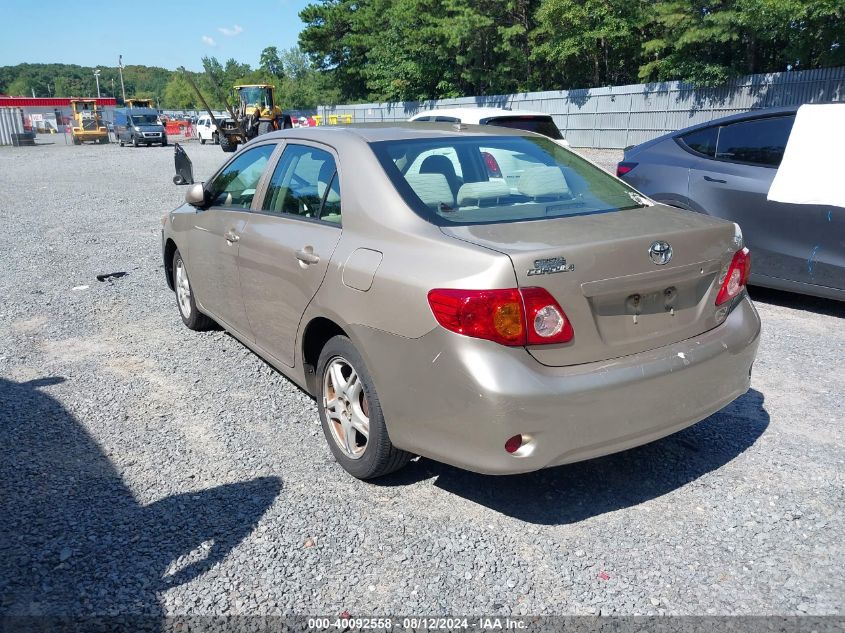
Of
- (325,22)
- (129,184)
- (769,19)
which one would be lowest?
(129,184)

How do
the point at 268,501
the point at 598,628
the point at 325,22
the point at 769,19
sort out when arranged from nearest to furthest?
the point at 598,628
the point at 268,501
the point at 769,19
the point at 325,22

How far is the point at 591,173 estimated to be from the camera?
3.88 m

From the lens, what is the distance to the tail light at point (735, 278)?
323 centimetres

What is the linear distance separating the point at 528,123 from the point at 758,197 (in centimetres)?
559

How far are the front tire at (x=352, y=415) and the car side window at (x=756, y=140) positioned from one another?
433 cm

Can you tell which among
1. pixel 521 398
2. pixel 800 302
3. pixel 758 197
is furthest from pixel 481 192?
pixel 800 302

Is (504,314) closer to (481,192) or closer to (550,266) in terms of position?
(550,266)

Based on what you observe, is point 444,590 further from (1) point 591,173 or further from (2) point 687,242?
(1) point 591,173

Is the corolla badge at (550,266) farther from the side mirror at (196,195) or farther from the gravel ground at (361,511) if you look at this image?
the side mirror at (196,195)

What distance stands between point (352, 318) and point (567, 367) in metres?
0.95

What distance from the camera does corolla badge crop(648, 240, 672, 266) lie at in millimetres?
2871

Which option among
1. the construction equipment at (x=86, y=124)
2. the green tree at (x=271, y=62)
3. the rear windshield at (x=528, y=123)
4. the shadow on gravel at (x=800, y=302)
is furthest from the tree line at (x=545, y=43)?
the green tree at (x=271, y=62)

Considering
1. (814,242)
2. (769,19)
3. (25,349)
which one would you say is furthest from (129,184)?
(769,19)

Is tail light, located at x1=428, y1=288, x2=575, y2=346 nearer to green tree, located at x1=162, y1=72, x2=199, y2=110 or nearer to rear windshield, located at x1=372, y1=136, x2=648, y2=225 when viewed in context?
rear windshield, located at x1=372, y1=136, x2=648, y2=225
